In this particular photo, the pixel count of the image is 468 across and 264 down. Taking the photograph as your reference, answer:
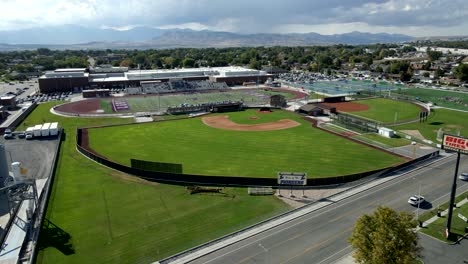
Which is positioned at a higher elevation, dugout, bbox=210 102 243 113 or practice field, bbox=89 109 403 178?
dugout, bbox=210 102 243 113

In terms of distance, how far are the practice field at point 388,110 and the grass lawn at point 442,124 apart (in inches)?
201

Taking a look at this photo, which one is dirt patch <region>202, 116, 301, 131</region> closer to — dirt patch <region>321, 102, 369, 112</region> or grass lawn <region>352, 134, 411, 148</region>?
grass lawn <region>352, 134, 411, 148</region>

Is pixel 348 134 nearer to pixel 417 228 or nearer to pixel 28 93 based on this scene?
pixel 417 228

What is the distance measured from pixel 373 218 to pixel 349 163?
1188 inches

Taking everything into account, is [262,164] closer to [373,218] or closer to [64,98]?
[373,218]

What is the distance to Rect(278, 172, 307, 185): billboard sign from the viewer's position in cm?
4588

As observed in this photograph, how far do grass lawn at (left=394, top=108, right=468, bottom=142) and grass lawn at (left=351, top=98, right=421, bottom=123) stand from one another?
5.19 metres

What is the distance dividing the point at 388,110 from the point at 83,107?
9877 centimetres

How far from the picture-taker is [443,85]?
475 ft

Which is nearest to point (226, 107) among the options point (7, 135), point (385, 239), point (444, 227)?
point (7, 135)

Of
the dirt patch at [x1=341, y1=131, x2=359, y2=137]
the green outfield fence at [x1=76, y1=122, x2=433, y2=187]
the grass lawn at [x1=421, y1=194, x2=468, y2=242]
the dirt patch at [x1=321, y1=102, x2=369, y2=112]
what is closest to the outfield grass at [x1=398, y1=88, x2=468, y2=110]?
the dirt patch at [x1=321, y1=102, x2=369, y2=112]

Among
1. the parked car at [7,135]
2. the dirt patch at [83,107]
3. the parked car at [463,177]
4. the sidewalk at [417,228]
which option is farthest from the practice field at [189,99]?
the sidewalk at [417,228]

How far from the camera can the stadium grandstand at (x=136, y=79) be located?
474 feet

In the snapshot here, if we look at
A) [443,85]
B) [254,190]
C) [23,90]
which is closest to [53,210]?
[254,190]
